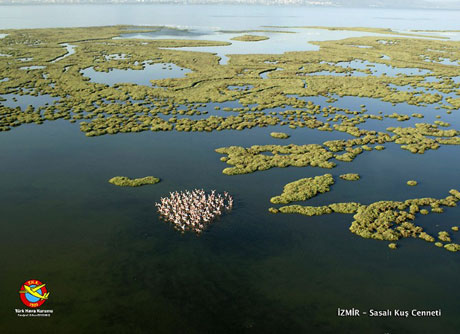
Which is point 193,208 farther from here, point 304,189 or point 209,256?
point 304,189

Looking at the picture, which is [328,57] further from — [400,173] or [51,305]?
[51,305]

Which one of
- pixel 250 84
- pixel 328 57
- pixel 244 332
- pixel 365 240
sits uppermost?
pixel 328 57

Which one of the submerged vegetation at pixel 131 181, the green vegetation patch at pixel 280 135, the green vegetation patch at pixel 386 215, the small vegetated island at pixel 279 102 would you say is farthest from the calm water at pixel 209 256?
the green vegetation patch at pixel 280 135

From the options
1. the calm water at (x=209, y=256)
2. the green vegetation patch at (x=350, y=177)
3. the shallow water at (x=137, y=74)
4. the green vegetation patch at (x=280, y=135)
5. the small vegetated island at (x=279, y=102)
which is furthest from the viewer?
the shallow water at (x=137, y=74)

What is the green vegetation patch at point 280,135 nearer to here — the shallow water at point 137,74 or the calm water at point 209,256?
the calm water at point 209,256

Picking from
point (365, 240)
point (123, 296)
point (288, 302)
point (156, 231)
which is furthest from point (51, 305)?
point (365, 240)

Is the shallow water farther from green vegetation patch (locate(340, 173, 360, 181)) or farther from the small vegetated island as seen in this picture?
green vegetation patch (locate(340, 173, 360, 181))
